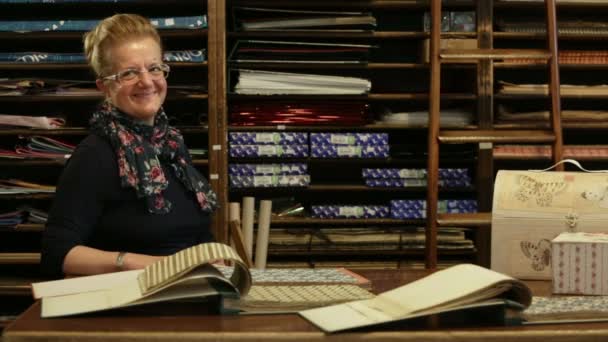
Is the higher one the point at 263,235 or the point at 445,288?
the point at 445,288

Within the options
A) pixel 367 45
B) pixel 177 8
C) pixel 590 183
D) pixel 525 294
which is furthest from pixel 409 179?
pixel 525 294

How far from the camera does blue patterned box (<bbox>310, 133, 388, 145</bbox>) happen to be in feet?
13.4

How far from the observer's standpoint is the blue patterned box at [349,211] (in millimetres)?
4117

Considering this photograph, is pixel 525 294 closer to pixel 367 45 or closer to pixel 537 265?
pixel 537 265

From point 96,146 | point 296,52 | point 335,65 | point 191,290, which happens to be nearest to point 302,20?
point 296,52

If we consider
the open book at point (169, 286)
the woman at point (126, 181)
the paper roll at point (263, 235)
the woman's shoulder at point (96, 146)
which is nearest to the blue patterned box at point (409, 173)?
the paper roll at point (263, 235)

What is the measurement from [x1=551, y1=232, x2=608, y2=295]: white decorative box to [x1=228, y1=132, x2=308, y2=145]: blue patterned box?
8.28ft

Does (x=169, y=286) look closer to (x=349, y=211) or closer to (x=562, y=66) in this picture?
(x=349, y=211)

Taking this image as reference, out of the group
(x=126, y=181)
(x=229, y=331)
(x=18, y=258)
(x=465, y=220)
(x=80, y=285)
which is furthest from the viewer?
(x=18, y=258)

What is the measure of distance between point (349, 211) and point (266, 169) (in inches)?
16.7

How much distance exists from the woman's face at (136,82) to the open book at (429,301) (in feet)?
3.80

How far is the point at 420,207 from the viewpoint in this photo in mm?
4094

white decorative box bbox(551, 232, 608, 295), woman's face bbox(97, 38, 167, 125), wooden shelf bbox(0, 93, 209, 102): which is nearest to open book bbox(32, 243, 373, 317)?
white decorative box bbox(551, 232, 608, 295)

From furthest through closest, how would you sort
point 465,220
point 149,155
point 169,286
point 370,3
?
point 370,3
point 465,220
point 149,155
point 169,286
